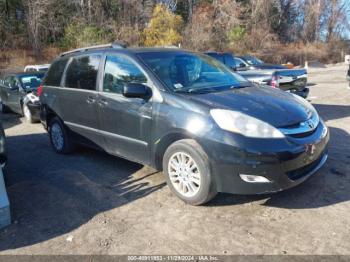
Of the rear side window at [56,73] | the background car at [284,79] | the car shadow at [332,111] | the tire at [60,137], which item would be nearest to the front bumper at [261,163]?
the tire at [60,137]

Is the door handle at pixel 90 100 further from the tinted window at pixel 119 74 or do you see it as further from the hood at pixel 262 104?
the hood at pixel 262 104

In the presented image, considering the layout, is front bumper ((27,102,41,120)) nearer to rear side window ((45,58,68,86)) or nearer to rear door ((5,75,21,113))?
rear door ((5,75,21,113))

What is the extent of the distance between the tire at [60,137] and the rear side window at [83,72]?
0.77m

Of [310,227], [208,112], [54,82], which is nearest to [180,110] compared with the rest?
[208,112]

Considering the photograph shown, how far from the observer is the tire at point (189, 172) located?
12.7ft

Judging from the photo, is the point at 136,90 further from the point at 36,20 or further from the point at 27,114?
the point at 36,20

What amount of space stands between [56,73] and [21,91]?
4724 millimetres

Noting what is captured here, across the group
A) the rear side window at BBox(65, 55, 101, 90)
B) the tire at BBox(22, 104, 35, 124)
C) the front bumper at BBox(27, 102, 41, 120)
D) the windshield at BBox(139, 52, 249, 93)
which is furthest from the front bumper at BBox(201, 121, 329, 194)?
the tire at BBox(22, 104, 35, 124)

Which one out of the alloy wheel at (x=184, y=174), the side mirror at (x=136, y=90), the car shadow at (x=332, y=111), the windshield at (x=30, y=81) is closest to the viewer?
the alloy wheel at (x=184, y=174)

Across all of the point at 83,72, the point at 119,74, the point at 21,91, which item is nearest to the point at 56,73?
the point at 83,72

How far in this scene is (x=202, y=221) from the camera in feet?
12.4

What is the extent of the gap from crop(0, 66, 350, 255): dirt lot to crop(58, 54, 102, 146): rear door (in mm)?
662

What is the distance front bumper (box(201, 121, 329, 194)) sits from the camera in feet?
11.9

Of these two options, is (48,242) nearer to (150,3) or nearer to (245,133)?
(245,133)
